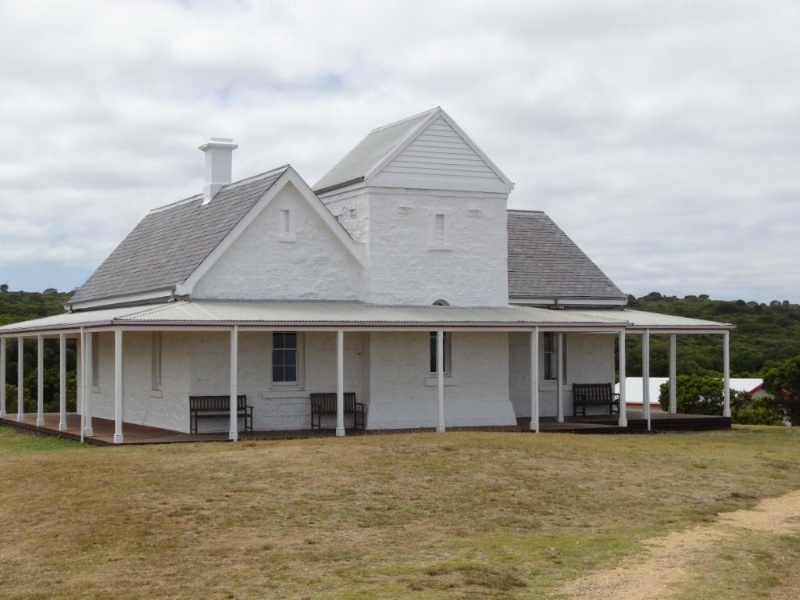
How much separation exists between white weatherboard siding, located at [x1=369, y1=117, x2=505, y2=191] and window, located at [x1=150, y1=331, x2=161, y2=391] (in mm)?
6252

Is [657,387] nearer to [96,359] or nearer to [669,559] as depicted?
[96,359]

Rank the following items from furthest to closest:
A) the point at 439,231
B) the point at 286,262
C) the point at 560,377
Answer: the point at 560,377 → the point at 439,231 → the point at 286,262

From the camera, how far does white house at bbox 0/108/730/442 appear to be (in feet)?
86.7

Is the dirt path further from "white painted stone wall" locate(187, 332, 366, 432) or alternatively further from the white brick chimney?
the white brick chimney

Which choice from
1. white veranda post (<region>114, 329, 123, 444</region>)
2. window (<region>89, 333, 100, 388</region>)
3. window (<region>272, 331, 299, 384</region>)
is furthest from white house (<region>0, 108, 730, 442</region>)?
white veranda post (<region>114, 329, 123, 444</region>)

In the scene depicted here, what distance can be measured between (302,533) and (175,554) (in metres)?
1.83

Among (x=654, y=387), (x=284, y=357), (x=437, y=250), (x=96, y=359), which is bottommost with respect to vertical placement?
(x=654, y=387)

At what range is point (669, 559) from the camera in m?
13.9

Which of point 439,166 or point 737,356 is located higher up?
point 439,166

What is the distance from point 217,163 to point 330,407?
8275 millimetres

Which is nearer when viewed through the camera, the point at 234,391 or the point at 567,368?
the point at 234,391

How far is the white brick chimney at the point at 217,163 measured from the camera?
104ft

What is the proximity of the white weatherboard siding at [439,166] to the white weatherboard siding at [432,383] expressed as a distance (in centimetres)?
369

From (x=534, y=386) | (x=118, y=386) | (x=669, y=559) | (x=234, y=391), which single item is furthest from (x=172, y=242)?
(x=669, y=559)
